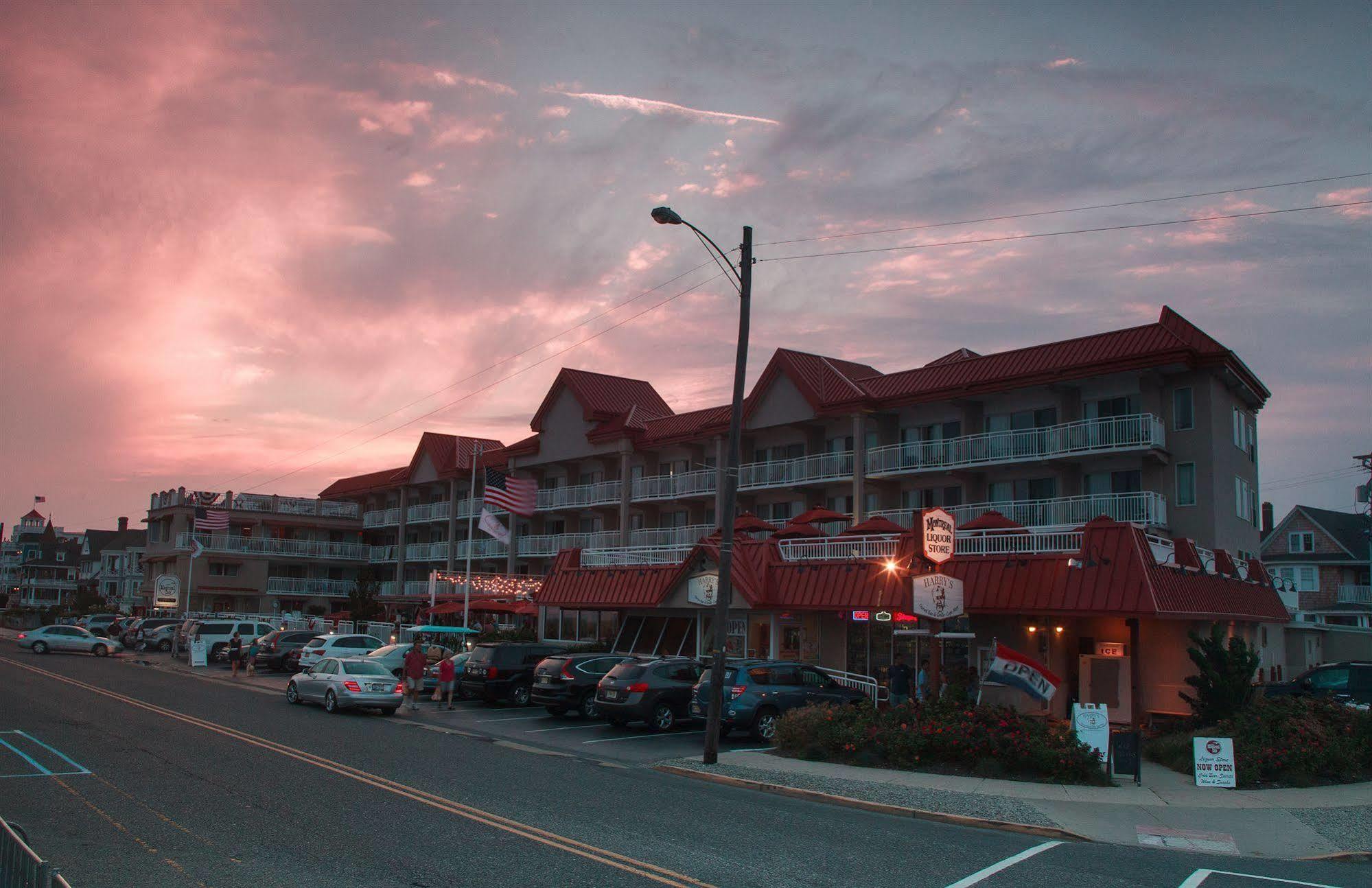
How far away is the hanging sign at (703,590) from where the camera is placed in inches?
1321

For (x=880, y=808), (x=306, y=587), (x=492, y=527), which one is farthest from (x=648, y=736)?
(x=306, y=587)

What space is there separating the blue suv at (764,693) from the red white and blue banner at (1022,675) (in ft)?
9.75

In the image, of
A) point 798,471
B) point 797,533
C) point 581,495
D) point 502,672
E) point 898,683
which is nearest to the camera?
point 898,683

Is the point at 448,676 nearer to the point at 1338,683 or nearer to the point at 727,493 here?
the point at 727,493

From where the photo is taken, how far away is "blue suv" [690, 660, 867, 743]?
2320cm

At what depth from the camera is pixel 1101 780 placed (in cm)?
1786

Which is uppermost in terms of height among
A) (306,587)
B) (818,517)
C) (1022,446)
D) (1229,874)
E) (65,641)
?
(1022,446)

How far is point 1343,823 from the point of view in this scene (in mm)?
14703

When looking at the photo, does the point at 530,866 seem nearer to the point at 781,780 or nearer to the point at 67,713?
the point at 781,780

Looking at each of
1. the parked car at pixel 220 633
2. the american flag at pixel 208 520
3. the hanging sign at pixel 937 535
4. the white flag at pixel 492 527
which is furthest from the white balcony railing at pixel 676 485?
the hanging sign at pixel 937 535

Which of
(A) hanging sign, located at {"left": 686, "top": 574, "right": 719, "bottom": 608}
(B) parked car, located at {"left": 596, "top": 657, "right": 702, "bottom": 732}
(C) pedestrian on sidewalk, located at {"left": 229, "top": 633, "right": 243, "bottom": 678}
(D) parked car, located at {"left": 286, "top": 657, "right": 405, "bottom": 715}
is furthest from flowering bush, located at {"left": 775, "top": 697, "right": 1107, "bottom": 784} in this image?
(C) pedestrian on sidewalk, located at {"left": 229, "top": 633, "right": 243, "bottom": 678}

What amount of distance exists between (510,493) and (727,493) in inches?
953

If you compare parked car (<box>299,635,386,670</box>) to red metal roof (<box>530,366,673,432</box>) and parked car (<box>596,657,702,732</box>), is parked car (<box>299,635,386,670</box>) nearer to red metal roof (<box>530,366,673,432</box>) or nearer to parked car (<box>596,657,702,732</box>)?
parked car (<box>596,657,702,732</box>)

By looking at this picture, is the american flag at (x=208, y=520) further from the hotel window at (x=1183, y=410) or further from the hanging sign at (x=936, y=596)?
the hotel window at (x=1183, y=410)
